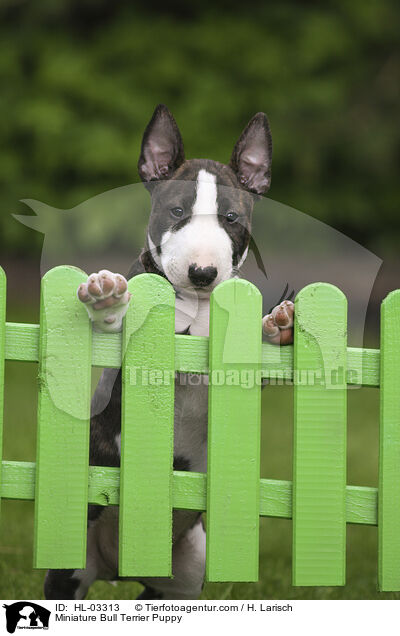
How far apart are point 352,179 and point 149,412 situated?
521cm

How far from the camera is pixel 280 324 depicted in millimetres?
1890

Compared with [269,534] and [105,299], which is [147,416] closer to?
[105,299]

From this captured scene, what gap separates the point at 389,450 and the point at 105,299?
0.73m

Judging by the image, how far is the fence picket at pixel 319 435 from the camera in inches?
73.5

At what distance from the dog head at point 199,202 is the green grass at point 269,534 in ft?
3.63

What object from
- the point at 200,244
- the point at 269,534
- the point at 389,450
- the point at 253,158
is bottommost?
Answer: the point at 269,534

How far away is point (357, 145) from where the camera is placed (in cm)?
678

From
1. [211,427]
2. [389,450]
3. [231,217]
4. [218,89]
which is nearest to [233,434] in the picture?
[211,427]

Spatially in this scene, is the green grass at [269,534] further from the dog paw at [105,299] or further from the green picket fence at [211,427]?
the dog paw at [105,299]

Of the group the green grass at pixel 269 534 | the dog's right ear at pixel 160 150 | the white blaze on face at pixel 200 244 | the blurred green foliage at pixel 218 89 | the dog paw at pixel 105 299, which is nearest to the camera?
the dog paw at pixel 105 299

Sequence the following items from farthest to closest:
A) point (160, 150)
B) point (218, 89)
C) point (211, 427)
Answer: point (218, 89) → point (160, 150) → point (211, 427)

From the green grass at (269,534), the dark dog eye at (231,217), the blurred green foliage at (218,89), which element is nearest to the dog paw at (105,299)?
the dark dog eye at (231,217)

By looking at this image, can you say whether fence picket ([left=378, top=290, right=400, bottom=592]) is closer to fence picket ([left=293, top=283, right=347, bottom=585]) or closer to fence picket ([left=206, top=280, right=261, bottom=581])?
fence picket ([left=293, top=283, right=347, bottom=585])

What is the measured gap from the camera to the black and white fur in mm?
1843
